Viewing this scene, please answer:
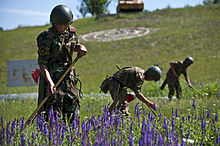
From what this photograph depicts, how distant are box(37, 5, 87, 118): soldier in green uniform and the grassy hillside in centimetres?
1347

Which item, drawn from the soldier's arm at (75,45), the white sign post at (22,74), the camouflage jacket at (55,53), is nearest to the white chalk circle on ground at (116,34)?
the white sign post at (22,74)

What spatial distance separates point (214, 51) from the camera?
2764 centimetres

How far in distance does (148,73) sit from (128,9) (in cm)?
4304

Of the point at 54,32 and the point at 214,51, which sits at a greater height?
the point at 54,32

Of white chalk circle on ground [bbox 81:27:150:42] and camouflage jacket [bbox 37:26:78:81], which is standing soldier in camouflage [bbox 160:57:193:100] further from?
white chalk circle on ground [bbox 81:27:150:42]

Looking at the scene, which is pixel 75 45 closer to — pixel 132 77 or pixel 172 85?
pixel 132 77

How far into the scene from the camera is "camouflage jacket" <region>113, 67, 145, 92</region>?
588cm

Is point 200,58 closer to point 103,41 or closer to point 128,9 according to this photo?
point 103,41

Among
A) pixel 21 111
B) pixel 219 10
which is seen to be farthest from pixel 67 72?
pixel 219 10

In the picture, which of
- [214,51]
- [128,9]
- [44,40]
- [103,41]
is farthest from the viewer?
[128,9]

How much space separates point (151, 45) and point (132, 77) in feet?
87.0

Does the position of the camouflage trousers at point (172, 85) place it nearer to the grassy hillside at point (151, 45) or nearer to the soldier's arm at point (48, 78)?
the soldier's arm at point (48, 78)

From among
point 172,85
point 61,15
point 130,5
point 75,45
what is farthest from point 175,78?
point 130,5

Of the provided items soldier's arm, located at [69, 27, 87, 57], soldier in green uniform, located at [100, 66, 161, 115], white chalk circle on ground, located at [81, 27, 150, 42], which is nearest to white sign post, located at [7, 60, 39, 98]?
soldier in green uniform, located at [100, 66, 161, 115]
